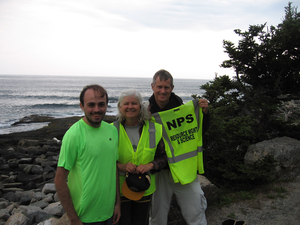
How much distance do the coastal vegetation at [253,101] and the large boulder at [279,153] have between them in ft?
0.74

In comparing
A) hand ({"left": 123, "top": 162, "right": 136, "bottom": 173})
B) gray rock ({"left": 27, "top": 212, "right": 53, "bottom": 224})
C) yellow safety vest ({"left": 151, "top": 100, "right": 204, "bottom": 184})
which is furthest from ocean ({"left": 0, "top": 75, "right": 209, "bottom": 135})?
hand ({"left": 123, "top": 162, "right": 136, "bottom": 173})

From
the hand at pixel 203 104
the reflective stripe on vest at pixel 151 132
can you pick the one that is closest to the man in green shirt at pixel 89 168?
the reflective stripe on vest at pixel 151 132

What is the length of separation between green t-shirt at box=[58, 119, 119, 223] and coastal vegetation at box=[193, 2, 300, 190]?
3.82m

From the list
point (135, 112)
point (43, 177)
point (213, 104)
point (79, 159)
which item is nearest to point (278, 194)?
point (213, 104)

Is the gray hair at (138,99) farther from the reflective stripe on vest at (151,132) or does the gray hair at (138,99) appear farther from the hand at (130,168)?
the hand at (130,168)

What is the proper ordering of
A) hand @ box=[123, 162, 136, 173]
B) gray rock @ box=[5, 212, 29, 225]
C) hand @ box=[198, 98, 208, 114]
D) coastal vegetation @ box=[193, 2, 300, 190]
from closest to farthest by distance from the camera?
hand @ box=[123, 162, 136, 173] < hand @ box=[198, 98, 208, 114] < gray rock @ box=[5, 212, 29, 225] < coastal vegetation @ box=[193, 2, 300, 190]

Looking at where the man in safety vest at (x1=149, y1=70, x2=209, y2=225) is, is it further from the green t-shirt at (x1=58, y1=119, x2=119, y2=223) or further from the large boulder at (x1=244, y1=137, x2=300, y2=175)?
the large boulder at (x1=244, y1=137, x2=300, y2=175)

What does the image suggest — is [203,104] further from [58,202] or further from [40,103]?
[40,103]

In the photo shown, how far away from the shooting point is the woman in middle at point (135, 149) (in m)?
2.72

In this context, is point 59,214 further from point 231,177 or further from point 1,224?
point 231,177

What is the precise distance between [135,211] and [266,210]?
3.42m

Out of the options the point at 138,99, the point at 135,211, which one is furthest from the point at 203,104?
the point at 135,211

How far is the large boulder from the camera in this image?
6.03m

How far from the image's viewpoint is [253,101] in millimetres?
6836
